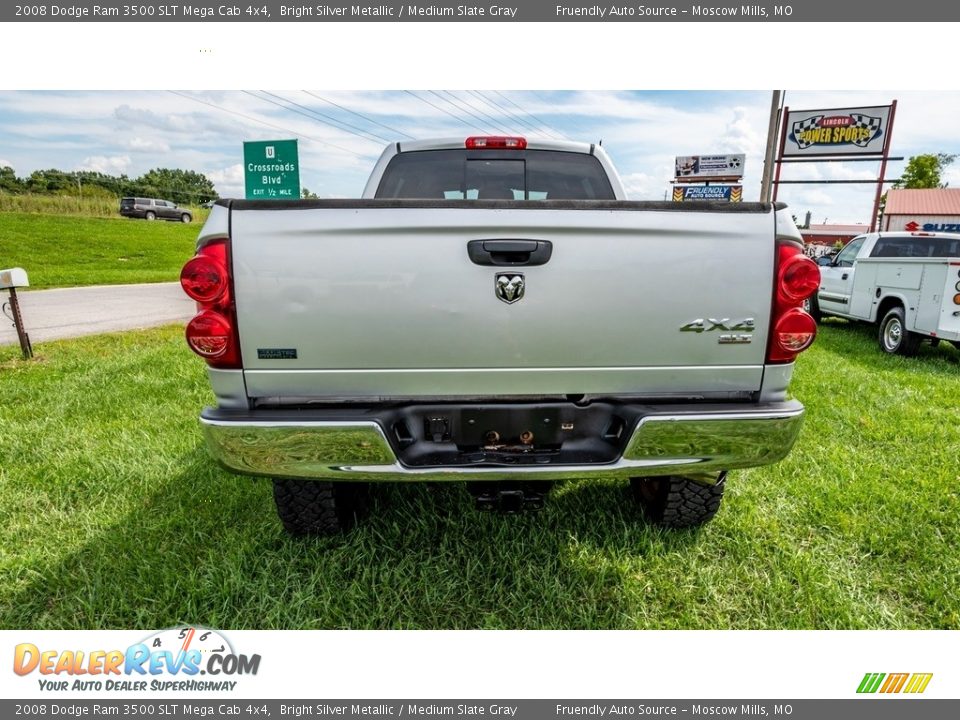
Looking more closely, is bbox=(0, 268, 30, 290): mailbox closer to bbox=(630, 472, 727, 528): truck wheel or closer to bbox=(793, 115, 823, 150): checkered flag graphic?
bbox=(630, 472, 727, 528): truck wheel

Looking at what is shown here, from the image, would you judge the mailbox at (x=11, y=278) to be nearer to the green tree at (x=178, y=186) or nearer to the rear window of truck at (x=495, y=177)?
the rear window of truck at (x=495, y=177)

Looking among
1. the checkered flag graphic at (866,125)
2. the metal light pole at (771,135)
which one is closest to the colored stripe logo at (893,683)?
the metal light pole at (771,135)

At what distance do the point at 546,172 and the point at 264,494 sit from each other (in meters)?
2.77

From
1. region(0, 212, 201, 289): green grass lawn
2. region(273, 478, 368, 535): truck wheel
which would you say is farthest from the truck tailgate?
region(0, 212, 201, 289): green grass lawn

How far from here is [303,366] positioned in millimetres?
1944

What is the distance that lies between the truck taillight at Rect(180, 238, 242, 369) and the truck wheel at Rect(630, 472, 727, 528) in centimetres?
201

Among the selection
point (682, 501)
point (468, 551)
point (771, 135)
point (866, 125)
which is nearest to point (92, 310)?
point (468, 551)

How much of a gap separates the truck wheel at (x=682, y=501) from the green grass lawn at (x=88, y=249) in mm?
16594

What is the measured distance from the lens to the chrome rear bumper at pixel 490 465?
190 centimetres

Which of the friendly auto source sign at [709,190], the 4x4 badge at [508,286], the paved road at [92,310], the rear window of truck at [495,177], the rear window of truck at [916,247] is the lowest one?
the paved road at [92,310]

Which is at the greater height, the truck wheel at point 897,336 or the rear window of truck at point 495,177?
the rear window of truck at point 495,177

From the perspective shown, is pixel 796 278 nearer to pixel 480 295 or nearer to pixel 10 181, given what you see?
pixel 480 295

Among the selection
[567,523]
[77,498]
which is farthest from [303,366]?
[77,498]

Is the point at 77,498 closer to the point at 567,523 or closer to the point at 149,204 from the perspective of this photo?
the point at 567,523
